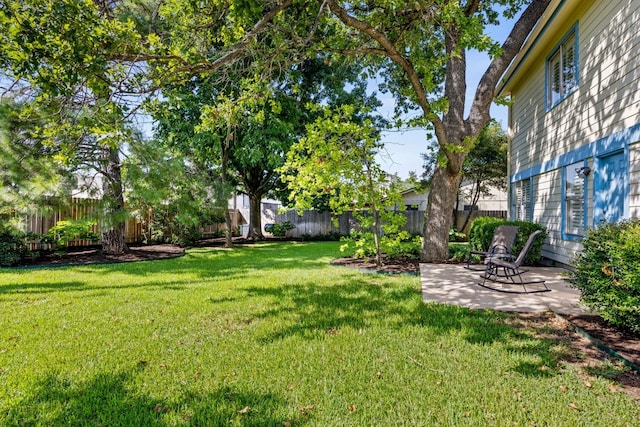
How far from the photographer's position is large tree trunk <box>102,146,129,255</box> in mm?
8361

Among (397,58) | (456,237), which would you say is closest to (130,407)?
(397,58)

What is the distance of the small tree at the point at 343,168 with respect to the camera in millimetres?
6793

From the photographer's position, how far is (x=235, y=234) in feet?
59.7

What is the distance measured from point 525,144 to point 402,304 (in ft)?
25.2

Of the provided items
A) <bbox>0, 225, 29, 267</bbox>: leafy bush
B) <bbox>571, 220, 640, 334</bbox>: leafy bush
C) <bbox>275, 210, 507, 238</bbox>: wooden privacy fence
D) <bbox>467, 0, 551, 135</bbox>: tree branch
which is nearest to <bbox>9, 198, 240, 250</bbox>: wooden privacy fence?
<bbox>0, 225, 29, 267</bbox>: leafy bush

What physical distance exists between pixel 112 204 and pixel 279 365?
7789 mm

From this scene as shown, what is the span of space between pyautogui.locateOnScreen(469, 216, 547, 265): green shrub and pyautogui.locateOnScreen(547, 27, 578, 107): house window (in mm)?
2899

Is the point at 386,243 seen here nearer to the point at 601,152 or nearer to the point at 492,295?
the point at 492,295

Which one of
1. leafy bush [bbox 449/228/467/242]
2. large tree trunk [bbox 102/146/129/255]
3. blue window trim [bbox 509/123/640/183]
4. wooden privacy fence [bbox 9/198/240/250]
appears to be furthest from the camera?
leafy bush [bbox 449/228/467/242]

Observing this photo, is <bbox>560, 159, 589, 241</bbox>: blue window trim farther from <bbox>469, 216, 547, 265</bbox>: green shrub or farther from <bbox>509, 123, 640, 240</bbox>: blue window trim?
<bbox>469, 216, 547, 265</bbox>: green shrub

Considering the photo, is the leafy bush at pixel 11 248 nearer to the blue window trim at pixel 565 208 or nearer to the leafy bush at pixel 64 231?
the leafy bush at pixel 64 231

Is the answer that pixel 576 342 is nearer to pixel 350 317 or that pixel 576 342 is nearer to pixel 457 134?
pixel 350 317

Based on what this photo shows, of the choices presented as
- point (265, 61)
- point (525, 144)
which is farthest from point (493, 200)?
point (265, 61)

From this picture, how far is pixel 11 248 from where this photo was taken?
781cm
